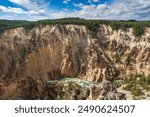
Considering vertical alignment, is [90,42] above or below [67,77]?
above

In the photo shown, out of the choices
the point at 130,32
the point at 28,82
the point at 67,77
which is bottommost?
the point at 67,77

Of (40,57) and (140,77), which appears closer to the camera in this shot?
(140,77)

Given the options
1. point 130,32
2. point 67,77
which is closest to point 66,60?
point 67,77

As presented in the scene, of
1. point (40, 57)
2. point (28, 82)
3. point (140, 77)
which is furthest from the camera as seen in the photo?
point (40, 57)

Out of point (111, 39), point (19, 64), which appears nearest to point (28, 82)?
point (19, 64)

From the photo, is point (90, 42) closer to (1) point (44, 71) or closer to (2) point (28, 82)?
(1) point (44, 71)

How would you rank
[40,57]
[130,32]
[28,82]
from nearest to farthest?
1. [28,82]
2. [40,57]
3. [130,32]
